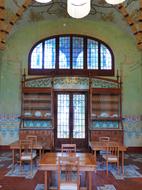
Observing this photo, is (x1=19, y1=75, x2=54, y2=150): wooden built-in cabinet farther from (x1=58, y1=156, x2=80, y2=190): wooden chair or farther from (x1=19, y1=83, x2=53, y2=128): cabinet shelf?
(x1=58, y1=156, x2=80, y2=190): wooden chair

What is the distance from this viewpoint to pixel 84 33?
11.1 metres

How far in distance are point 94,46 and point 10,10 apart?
152 inches

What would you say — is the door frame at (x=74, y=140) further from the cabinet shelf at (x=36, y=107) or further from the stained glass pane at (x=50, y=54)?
the stained glass pane at (x=50, y=54)

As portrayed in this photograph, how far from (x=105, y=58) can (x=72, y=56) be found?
53.4 inches

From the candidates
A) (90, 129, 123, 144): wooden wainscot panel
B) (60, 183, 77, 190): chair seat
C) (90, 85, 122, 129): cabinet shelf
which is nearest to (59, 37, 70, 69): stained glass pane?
(90, 85, 122, 129): cabinet shelf

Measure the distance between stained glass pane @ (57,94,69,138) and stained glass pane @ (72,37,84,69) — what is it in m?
1.35

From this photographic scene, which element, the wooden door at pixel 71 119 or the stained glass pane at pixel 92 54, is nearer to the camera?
A: the wooden door at pixel 71 119

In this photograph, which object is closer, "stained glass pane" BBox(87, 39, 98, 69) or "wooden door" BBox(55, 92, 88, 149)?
"wooden door" BBox(55, 92, 88, 149)

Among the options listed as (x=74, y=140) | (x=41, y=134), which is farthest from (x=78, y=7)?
(x=74, y=140)

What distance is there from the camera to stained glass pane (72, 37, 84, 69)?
36.0 ft

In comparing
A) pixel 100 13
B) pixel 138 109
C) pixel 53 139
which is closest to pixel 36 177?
pixel 53 139

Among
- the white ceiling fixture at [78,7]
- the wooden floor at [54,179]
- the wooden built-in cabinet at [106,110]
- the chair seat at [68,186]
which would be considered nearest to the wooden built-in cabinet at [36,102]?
the wooden built-in cabinet at [106,110]

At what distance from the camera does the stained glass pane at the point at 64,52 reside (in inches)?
432

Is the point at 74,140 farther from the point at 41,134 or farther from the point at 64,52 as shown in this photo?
the point at 64,52
